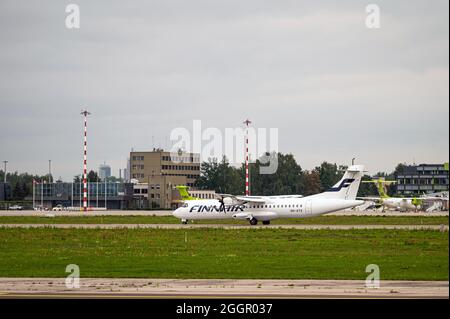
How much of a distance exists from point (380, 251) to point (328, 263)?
8.30 meters

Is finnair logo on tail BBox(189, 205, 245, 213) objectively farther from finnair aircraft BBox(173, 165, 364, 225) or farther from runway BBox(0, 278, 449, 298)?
runway BBox(0, 278, 449, 298)

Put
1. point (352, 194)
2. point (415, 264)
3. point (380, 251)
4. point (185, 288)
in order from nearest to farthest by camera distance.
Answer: point (185, 288) < point (415, 264) < point (380, 251) < point (352, 194)

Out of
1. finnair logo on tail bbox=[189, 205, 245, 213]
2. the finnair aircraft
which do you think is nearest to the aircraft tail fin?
the finnair aircraft

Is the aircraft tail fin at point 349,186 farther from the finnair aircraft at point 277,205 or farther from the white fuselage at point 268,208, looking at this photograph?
the white fuselage at point 268,208

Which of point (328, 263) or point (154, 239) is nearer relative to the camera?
point (328, 263)

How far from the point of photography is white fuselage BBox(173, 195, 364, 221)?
85688mm

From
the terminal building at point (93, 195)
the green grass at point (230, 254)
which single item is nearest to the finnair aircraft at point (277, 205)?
the green grass at point (230, 254)

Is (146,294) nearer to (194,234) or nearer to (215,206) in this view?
(194,234)

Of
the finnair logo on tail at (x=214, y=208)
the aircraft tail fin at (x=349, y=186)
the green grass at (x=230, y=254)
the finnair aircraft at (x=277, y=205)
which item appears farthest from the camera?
the finnair logo on tail at (x=214, y=208)

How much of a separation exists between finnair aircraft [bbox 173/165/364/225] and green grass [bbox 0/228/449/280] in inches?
488

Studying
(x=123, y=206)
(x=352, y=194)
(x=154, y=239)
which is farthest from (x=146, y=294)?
(x=123, y=206)

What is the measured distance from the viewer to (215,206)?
306 ft

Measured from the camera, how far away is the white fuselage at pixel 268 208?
3374 inches

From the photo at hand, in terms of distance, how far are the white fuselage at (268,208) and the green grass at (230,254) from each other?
12192mm
